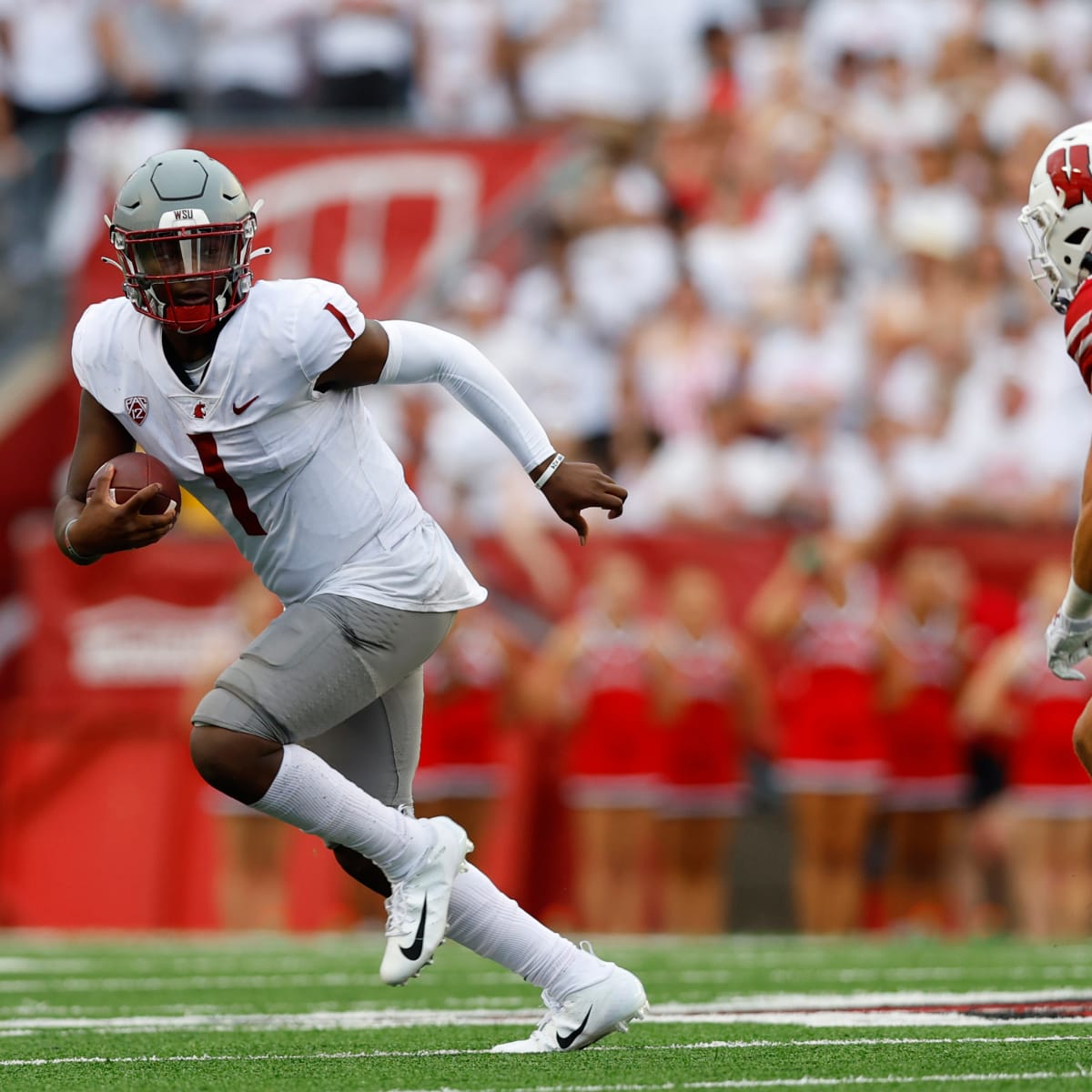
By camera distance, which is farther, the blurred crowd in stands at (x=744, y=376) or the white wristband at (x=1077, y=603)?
the blurred crowd in stands at (x=744, y=376)

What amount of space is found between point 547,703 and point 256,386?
18.0 ft

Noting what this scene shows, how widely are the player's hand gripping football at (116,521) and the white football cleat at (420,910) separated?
2.66 feet

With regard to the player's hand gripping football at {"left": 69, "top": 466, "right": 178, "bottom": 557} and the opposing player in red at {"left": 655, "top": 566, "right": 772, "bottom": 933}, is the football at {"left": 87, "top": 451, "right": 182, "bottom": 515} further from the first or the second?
the opposing player in red at {"left": 655, "top": 566, "right": 772, "bottom": 933}

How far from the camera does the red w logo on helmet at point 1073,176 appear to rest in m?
4.41

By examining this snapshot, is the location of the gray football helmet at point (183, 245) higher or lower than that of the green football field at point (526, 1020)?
higher

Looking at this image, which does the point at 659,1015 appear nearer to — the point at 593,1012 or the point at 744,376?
the point at 593,1012

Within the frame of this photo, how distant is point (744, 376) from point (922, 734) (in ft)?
7.07

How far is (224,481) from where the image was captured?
15.1 ft

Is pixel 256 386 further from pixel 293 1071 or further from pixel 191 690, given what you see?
pixel 191 690

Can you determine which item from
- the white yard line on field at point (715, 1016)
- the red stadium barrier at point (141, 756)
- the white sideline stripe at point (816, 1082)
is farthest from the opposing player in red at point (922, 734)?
the white sideline stripe at point (816, 1082)

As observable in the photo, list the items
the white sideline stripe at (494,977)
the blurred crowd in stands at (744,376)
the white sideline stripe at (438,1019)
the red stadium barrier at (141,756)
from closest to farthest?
the white sideline stripe at (438,1019) < the white sideline stripe at (494,977) < the blurred crowd in stands at (744,376) < the red stadium barrier at (141,756)

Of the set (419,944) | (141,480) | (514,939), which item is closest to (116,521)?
(141,480)

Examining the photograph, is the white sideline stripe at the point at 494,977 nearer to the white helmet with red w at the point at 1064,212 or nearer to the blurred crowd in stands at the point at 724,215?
the white helmet with red w at the point at 1064,212

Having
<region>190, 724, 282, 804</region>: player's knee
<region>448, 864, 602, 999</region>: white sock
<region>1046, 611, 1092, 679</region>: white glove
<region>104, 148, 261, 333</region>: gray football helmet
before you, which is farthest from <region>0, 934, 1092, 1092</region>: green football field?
<region>104, 148, 261, 333</region>: gray football helmet
